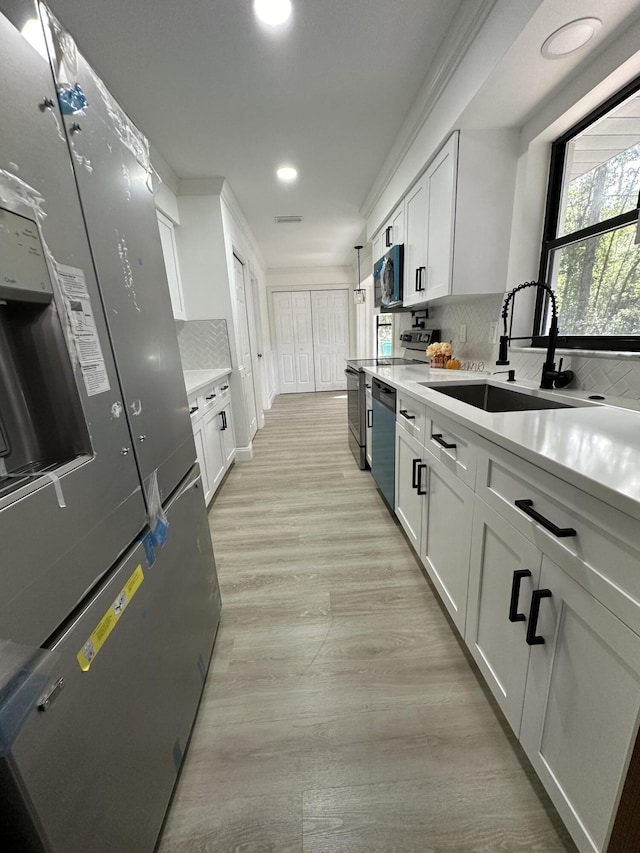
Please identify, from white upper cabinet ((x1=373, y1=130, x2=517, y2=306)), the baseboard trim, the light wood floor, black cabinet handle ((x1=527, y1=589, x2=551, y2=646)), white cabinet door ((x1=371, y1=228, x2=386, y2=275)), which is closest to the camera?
black cabinet handle ((x1=527, y1=589, x2=551, y2=646))

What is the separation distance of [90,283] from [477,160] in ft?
7.01

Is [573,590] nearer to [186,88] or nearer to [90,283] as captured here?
[90,283]

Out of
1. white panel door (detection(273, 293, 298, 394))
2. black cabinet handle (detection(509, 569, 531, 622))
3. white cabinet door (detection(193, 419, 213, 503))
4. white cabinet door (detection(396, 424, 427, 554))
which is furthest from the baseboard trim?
white panel door (detection(273, 293, 298, 394))

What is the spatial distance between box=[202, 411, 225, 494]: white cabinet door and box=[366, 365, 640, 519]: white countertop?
176 cm

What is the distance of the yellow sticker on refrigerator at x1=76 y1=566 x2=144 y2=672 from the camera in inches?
24.1

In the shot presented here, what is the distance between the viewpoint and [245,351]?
383 cm

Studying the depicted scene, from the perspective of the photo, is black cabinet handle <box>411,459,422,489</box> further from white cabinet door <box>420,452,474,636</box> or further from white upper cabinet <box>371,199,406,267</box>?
white upper cabinet <box>371,199,406,267</box>

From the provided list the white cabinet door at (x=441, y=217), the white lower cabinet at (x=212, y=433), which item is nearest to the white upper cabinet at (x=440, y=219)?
the white cabinet door at (x=441, y=217)

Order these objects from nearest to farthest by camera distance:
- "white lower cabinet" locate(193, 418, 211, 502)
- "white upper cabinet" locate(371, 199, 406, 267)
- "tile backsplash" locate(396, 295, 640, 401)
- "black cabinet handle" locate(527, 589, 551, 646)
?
"black cabinet handle" locate(527, 589, 551, 646) < "tile backsplash" locate(396, 295, 640, 401) < "white lower cabinet" locate(193, 418, 211, 502) < "white upper cabinet" locate(371, 199, 406, 267)

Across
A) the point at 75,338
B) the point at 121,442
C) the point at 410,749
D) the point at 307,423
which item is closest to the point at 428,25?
the point at 75,338

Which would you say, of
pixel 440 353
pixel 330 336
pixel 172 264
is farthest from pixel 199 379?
pixel 330 336

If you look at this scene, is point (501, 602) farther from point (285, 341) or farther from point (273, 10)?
point (285, 341)

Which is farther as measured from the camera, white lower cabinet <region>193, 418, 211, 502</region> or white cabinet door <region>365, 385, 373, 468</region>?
white cabinet door <region>365, 385, 373, 468</region>

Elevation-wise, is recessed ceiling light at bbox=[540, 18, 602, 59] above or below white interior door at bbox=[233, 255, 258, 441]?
above
